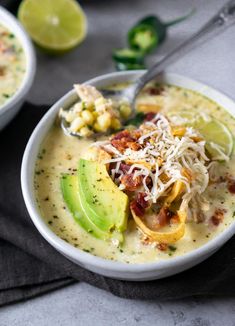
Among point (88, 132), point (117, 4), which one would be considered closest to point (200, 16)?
point (117, 4)

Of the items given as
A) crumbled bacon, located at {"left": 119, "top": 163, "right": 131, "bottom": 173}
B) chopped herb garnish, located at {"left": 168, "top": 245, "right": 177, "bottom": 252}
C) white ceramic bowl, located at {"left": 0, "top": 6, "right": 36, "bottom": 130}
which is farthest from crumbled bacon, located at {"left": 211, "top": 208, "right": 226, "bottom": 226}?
white ceramic bowl, located at {"left": 0, "top": 6, "right": 36, "bottom": 130}

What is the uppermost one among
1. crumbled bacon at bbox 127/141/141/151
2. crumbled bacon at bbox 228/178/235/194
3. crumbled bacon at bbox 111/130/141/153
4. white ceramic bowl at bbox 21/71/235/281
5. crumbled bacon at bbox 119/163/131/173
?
crumbled bacon at bbox 127/141/141/151

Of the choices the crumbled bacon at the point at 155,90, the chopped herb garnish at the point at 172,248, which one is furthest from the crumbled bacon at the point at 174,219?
the crumbled bacon at the point at 155,90

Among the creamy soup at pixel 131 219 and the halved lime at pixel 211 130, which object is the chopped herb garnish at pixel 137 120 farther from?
the halved lime at pixel 211 130

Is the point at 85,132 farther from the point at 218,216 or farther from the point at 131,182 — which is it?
the point at 218,216

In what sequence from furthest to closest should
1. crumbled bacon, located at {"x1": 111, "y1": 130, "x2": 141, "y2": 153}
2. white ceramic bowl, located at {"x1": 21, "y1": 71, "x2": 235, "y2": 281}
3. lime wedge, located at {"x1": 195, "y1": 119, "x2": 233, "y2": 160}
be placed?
lime wedge, located at {"x1": 195, "y1": 119, "x2": 233, "y2": 160}
crumbled bacon, located at {"x1": 111, "y1": 130, "x2": 141, "y2": 153}
white ceramic bowl, located at {"x1": 21, "y1": 71, "x2": 235, "y2": 281}

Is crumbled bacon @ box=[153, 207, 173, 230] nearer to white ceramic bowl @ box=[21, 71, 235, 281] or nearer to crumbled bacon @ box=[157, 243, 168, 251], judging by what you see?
crumbled bacon @ box=[157, 243, 168, 251]

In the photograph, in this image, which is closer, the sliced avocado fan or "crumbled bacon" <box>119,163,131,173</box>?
the sliced avocado fan

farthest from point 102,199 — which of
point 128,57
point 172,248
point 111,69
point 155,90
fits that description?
point 111,69
